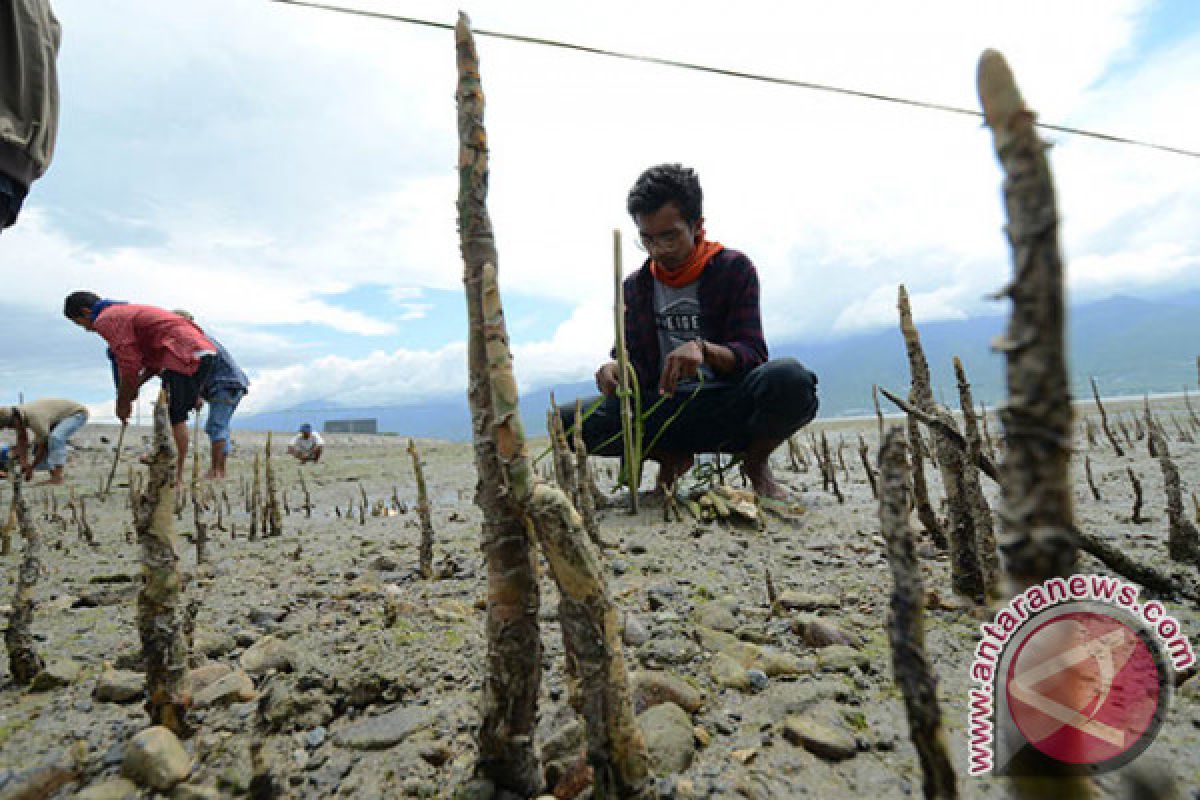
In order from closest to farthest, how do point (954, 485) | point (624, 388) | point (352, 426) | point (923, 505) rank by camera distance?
1. point (954, 485)
2. point (923, 505)
3. point (624, 388)
4. point (352, 426)

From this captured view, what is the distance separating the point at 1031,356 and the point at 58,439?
11.3 metres

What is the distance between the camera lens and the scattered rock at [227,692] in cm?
154

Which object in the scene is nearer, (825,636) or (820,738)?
(820,738)

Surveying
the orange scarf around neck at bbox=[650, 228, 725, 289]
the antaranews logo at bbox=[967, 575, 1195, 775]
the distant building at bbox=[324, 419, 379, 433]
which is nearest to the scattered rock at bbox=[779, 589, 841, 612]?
the antaranews logo at bbox=[967, 575, 1195, 775]

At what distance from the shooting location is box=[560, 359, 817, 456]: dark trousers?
3627 mm

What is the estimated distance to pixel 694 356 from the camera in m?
3.32

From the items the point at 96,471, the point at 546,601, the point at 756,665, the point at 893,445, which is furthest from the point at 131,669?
the point at 96,471

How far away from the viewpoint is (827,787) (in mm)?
1154

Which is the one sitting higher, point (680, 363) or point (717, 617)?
point (680, 363)

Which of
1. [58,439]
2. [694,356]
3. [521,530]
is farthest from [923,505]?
[58,439]

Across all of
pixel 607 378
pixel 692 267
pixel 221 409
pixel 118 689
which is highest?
pixel 692 267

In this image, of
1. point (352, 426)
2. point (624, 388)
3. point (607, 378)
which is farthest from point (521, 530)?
point (352, 426)

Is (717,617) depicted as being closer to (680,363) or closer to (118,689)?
(680,363)

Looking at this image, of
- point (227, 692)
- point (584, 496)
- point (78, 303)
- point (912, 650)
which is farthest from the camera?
point (78, 303)
